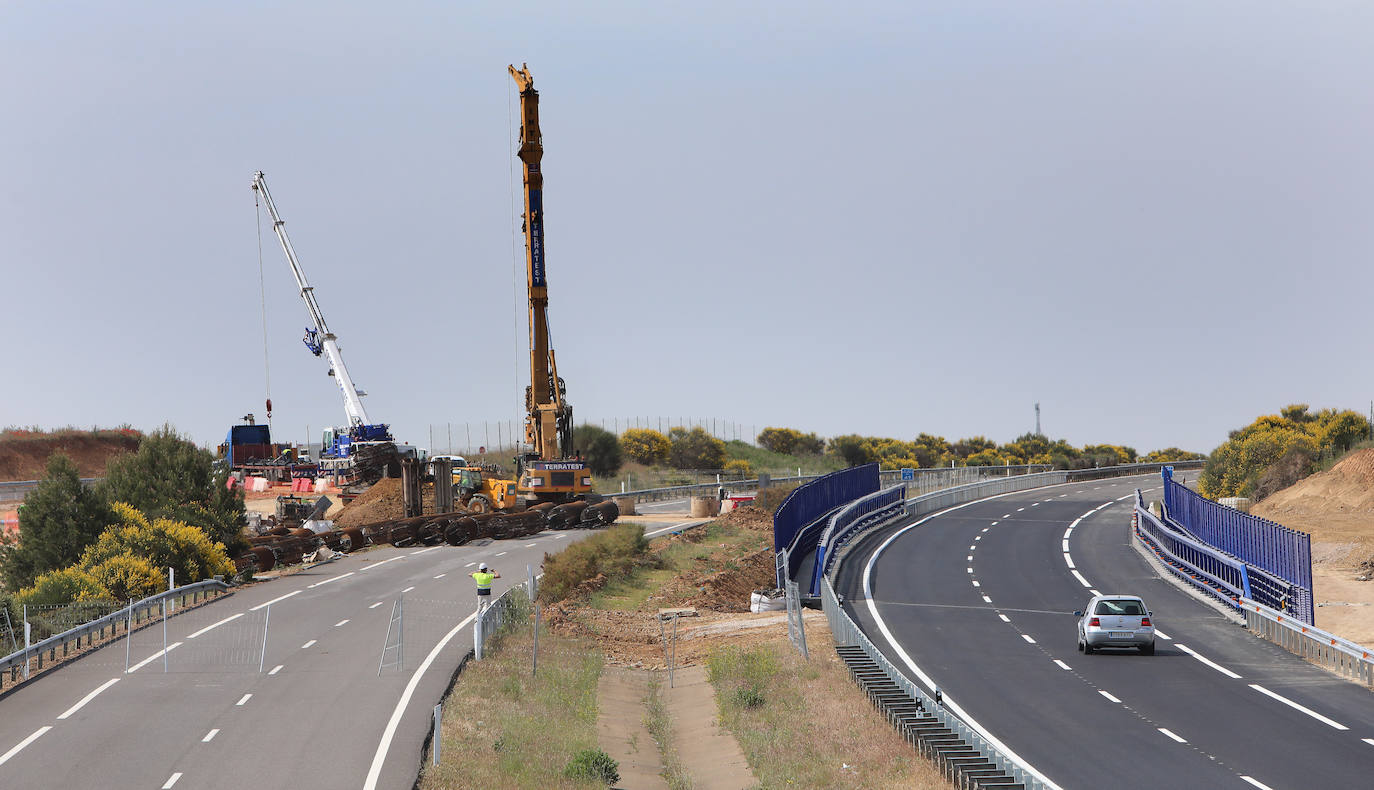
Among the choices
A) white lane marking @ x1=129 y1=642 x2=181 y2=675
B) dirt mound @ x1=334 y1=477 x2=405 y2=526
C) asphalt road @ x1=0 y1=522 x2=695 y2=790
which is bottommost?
asphalt road @ x1=0 y1=522 x2=695 y2=790

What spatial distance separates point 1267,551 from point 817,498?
1935 centimetres

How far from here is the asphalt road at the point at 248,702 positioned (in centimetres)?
1852

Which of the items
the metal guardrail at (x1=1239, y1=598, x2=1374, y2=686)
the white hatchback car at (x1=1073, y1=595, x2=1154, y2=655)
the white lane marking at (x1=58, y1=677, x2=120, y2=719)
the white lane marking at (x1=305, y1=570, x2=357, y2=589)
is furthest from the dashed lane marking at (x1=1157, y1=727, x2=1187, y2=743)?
the white lane marking at (x1=305, y1=570, x2=357, y2=589)

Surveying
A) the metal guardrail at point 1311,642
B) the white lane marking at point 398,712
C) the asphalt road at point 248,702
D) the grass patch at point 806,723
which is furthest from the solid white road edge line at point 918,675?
the metal guardrail at point 1311,642

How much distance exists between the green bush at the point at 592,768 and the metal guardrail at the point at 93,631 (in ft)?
38.4

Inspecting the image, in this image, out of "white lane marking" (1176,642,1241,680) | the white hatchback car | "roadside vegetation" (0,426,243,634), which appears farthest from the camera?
"roadside vegetation" (0,426,243,634)

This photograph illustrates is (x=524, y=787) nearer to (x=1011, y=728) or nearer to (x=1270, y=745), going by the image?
(x=1011, y=728)

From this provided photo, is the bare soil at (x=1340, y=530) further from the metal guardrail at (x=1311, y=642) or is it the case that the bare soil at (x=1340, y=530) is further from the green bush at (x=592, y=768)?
the green bush at (x=592, y=768)

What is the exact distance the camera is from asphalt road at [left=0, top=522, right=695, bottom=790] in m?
18.5

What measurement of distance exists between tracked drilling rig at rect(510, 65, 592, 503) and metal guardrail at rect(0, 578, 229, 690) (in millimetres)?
21980

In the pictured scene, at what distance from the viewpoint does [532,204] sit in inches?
2372

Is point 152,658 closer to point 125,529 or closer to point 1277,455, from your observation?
point 125,529

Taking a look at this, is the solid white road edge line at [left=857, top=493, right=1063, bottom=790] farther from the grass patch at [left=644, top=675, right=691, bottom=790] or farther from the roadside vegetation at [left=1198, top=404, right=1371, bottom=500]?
the roadside vegetation at [left=1198, top=404, right=1371, bottom=500]

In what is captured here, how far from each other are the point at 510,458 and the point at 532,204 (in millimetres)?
49092
